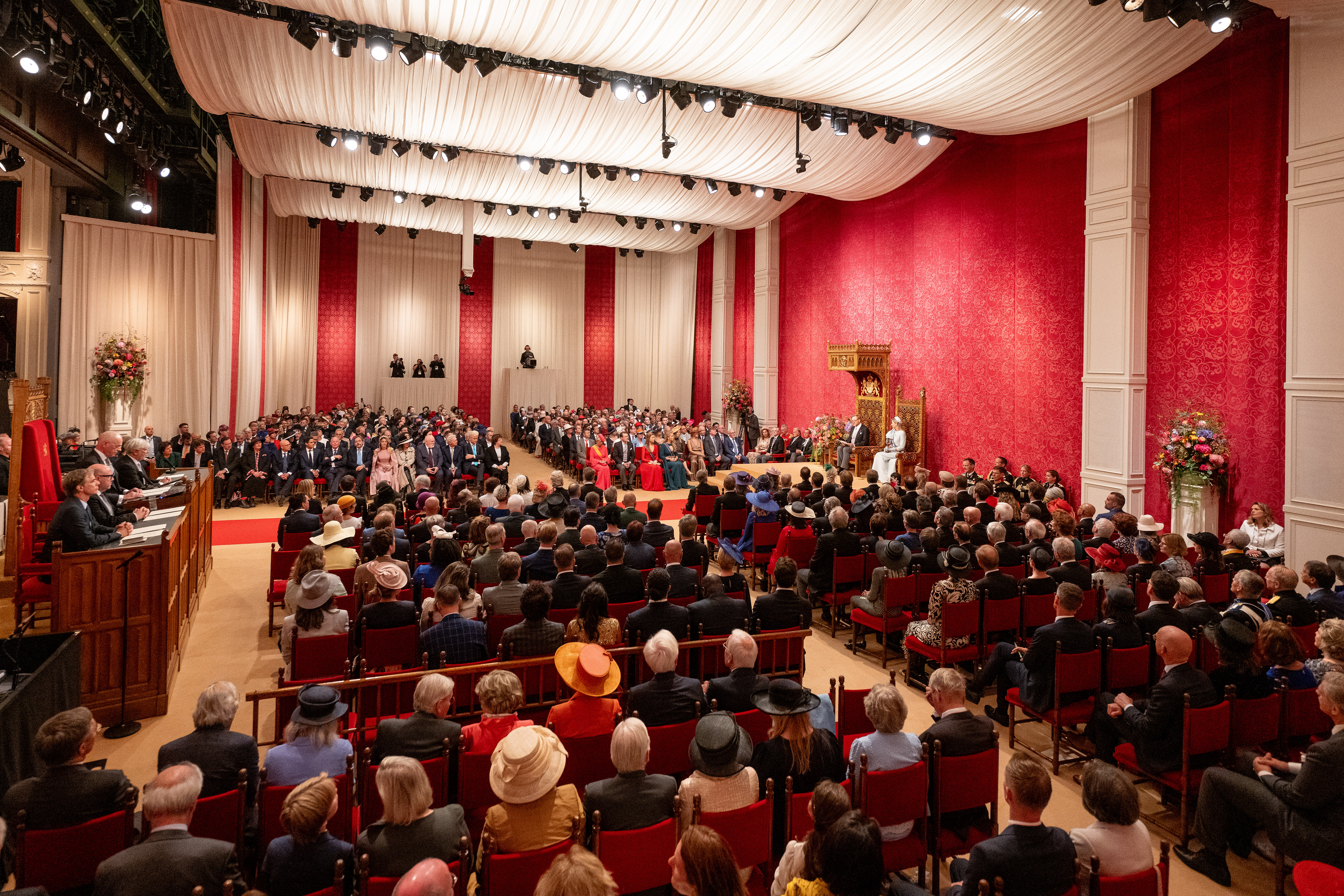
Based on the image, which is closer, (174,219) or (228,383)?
(228,383)

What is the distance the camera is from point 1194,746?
345cm

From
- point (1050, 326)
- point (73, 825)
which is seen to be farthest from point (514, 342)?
point (73, 825)

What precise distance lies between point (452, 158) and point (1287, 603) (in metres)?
12.0

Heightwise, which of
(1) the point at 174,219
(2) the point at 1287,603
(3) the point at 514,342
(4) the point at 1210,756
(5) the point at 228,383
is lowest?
(4) the point at 1210,756

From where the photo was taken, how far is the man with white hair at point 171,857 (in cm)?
208

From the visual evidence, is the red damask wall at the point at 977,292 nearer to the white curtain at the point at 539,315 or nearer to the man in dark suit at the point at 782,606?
the man in dark suit at the point at 782,606

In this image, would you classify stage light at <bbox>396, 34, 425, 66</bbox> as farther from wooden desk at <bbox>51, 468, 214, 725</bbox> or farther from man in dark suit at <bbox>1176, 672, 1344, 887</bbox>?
man in dark suit at <bbox>1176, 672, 1344, 887</bbox>

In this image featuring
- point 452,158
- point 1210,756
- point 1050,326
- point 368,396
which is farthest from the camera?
point 368,396

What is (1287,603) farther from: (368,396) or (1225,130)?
(368,396)

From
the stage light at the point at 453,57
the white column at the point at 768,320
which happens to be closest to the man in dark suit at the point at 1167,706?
the stage light at the point at 453,57

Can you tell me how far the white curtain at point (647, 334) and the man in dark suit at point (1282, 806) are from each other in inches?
780

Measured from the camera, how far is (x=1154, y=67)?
26.1ft

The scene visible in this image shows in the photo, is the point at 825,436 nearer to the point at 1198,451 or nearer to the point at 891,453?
the point at 891,453

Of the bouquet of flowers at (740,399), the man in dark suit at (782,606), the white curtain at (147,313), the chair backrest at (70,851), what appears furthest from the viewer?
the bouquet of flowers at (740,399)
